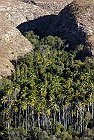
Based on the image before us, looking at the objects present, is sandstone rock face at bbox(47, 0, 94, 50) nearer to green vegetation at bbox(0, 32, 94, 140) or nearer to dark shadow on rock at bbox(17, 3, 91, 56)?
dark shadow on rock at bbox(17, 3, 91, 56)

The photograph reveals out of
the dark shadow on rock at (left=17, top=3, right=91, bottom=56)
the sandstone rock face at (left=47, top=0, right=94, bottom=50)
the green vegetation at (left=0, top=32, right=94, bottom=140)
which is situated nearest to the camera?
the green vegetation at (left=0, top=32, right=94, bottom=140)

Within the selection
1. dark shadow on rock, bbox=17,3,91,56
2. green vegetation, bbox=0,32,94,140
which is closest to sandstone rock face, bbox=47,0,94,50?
dark shadow on rock, bbox=17,3,91,56

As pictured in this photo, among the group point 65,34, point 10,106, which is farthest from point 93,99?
point 65,34

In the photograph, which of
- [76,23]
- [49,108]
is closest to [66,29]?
[76,23]

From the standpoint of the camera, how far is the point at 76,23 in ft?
556

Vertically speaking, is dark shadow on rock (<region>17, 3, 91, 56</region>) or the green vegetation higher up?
dark shadow on rock (<region>17, 3, 91, 56</region>)

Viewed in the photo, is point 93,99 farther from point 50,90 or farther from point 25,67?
point 25,67

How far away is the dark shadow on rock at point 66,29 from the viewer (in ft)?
541

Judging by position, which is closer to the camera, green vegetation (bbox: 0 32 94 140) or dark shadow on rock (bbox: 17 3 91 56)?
green vegetation (bbox: 0 32 94 140)

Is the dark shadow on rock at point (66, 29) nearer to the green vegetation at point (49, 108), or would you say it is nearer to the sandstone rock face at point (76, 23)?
the sandstone rock face at point (76, 23)

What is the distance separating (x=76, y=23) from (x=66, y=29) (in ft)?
17.2

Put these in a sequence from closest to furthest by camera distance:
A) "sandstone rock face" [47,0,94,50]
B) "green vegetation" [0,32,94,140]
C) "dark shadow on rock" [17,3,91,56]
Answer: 1. "green vegetation" [0,32,94,140]
2. "sandstone rock face" [47,0,94,50]
3. "dark shadow on rock" [17,3,91,56]

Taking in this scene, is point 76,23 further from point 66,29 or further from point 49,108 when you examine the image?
point 49,108

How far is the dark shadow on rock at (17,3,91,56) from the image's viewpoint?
164950 millimetres
